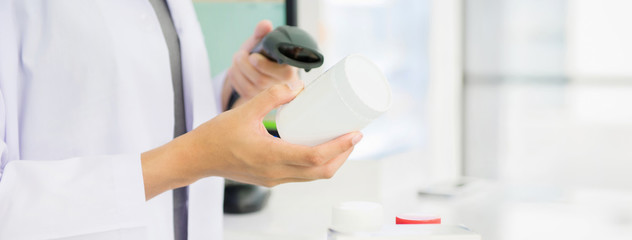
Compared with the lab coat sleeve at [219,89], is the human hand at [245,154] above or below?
below

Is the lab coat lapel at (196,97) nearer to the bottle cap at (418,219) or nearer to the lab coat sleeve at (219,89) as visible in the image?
the lab coat sleeve at (219,89)

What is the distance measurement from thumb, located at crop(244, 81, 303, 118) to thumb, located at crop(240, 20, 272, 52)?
30cm

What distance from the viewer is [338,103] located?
553mm

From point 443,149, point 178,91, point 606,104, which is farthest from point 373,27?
point 178,91

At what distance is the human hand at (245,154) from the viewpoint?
1.93 feet

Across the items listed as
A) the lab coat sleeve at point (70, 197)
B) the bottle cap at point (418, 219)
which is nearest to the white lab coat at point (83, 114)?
the lab coat sleeve at point (70, 197)

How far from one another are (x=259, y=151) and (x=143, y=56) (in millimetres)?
296

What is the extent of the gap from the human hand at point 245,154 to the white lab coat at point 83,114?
0.12 feet

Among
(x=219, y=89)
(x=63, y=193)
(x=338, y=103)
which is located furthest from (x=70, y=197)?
(x=219, y=89)

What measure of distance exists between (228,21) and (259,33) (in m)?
0.63

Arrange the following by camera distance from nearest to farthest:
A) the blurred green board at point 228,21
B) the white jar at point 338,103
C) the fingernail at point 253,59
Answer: the white jar at point 338,103
the fingernail at point 253,59
the blurred green board at point 228,21

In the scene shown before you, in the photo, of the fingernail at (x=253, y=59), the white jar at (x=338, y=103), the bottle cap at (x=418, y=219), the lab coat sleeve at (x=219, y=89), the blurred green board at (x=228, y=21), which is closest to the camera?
the white jar at (x=338, y=103)

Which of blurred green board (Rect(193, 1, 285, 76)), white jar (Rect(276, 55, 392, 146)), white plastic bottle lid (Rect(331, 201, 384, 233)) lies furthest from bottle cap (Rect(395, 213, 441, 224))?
blurred green board (Rect(193, 1, 285, 76))

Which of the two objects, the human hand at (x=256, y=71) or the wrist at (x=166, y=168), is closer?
the wrist at (x=166, y=168)
